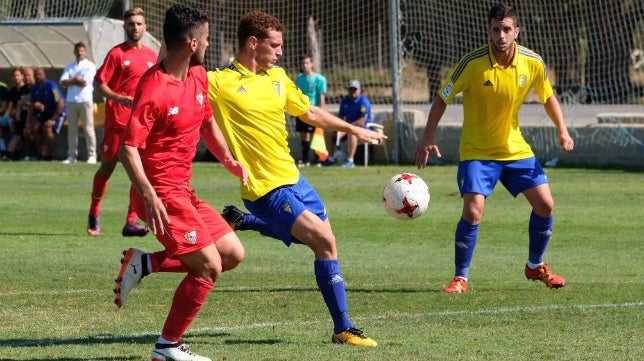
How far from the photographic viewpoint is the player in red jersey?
21.6ft

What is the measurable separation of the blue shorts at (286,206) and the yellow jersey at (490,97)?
253 centimetres

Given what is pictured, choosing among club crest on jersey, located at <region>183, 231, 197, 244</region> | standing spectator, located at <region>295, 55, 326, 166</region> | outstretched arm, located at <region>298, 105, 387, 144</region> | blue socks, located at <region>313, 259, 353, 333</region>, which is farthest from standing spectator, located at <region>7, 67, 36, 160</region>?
club crest on jersey, located at <region>183, 231, 197, 244</region>

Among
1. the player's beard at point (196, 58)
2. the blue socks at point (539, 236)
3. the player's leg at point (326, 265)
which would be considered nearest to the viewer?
the player's beard at point (196, 58)

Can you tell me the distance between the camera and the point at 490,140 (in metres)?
9.95

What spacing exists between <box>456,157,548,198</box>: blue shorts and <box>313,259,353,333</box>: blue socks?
2.58m

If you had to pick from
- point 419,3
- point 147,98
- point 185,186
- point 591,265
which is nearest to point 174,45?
point 147,98

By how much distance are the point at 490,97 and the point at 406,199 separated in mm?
1399

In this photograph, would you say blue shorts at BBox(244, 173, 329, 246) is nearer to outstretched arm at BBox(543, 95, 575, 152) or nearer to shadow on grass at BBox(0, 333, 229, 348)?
shadow on grass at BBox(0, 333, 229, 348)

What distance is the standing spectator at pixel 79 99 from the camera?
24.2 m

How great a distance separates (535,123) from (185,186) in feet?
60.2

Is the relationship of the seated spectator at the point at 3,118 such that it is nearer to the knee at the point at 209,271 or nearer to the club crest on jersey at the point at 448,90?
the club crest on jersey at the point at 448,90

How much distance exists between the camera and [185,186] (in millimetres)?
6891

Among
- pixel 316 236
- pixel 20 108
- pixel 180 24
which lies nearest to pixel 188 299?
pixel 316 236

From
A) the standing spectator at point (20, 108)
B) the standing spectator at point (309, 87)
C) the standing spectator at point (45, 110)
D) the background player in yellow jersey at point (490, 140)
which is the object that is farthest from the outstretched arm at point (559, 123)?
the standing spectator at point (20, 108)
